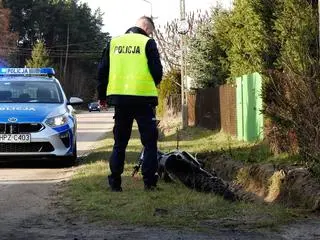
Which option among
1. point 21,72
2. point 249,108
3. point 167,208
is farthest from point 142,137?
point 21,72

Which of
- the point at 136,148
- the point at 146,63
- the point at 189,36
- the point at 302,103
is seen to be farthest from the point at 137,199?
the point at 189,36

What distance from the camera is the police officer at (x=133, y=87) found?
7.42 meters

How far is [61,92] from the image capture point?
12250mm

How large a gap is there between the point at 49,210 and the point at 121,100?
1527 millimetres

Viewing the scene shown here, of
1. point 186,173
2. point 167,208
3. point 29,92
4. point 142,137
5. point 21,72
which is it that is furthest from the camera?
point 21,72

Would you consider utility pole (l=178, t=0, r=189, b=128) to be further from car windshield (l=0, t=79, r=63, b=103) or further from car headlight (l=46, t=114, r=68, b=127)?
car headlight (l=46, t=114, r=68, b=127)

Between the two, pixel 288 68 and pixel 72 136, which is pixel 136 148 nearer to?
pixel 72 136

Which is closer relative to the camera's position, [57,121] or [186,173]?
[186,173]

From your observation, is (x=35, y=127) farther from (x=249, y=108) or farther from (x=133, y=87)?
(x=249, y=108)

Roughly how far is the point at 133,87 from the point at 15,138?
13.3 ft

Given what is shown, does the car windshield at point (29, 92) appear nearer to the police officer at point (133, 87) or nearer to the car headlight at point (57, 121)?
the car headlight at point (57, 121)

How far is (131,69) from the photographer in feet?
24.3

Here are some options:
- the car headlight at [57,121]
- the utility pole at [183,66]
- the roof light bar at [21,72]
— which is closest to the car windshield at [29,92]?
the roof light bar at [21,72]

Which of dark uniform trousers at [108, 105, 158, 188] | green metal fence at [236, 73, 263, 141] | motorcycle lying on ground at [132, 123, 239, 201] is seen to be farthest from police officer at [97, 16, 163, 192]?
green metal fence at [236, 73, 263, 141]
